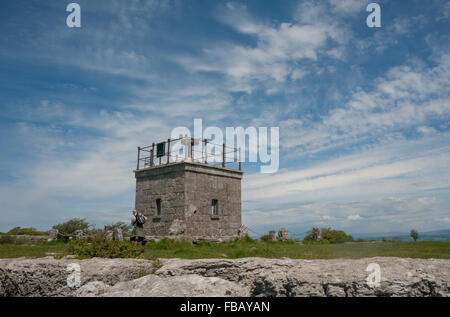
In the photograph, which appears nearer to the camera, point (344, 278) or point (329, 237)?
point (344, 278)

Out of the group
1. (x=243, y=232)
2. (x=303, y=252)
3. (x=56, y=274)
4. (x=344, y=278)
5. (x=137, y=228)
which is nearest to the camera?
(x=344, y=278)

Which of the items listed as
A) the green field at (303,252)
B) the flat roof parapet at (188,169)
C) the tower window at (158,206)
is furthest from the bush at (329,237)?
the tower window at (158,206)

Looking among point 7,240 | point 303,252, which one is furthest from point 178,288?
point 7,240

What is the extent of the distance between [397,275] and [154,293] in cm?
303

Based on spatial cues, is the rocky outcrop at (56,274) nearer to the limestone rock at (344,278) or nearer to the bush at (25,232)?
the limestone rock at (344,278)

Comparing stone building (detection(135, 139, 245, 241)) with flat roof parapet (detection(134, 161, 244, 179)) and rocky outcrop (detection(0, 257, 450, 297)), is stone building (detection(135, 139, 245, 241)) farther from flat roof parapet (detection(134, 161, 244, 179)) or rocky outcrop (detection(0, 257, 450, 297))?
rocky outcrop (detection(0, 257, 450, 297))

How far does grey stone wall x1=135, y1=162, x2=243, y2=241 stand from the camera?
18297 mm

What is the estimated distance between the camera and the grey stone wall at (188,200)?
18297mm

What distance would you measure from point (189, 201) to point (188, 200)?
0.28 feet

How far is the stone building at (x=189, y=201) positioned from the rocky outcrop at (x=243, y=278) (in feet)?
36.6

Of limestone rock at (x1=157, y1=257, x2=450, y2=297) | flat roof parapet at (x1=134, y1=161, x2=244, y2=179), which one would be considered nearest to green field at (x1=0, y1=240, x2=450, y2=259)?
limestone rock at (x1=157, y1=257, x2=450, y2=297)

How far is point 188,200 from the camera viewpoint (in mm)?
18438

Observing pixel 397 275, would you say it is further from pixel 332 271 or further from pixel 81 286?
pixel 81 286

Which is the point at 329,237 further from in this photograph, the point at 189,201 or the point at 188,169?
the point at 188,169
